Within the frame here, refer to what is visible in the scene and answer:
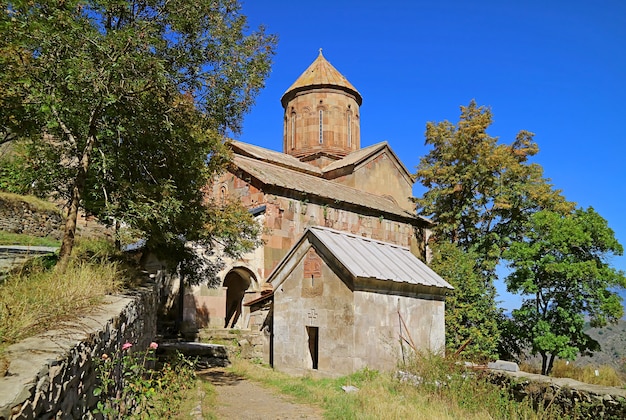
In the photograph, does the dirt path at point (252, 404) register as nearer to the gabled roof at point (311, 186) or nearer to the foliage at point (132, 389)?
the foliage at point (132, 389)

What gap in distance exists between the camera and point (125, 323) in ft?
14.4

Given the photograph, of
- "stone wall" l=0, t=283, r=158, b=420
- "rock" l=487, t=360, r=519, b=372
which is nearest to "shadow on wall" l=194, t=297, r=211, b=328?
"rock" l=487, t=360, r=519, b=372

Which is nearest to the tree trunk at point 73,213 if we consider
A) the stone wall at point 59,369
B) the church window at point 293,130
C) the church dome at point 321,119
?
the stone wall at point 59,369

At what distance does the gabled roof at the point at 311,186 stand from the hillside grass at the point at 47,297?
10654 mm

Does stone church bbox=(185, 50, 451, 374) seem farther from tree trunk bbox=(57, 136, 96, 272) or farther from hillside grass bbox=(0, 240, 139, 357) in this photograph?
hillside grass bbox=(0, 240, 139, 357)

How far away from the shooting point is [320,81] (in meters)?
23.6

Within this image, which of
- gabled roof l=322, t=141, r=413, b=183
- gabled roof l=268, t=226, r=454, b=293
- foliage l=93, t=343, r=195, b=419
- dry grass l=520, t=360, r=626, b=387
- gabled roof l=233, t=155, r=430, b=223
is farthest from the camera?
gabled roof l=322, t=141, r=413, b=183

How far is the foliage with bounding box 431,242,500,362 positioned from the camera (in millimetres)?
14289

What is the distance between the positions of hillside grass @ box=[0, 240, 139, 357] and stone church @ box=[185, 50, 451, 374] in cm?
449

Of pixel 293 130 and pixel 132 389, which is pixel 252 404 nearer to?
pixel 132 389

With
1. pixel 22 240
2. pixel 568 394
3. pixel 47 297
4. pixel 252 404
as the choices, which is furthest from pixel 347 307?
pixel 22 240

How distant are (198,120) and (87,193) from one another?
1.88 m

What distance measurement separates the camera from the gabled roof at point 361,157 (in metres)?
21.3

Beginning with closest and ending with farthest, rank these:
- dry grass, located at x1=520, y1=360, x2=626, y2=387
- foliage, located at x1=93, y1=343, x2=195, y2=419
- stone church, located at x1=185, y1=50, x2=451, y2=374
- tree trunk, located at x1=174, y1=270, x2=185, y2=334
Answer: foliage, located at x1=93, y1=343, x2=195, y2=419 < stone church, located at x1=185, y1=50, x2=451, y2=374 < dry grass, located at x1=520, y1=360, x2=626, y2=387 < tree trunk, located at x1=174, y1=270, x2=185, y2=334
